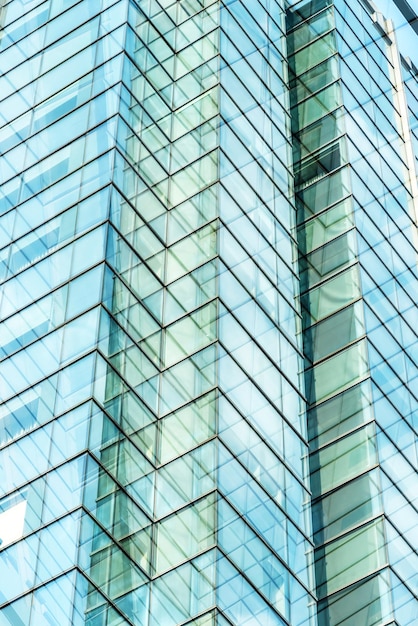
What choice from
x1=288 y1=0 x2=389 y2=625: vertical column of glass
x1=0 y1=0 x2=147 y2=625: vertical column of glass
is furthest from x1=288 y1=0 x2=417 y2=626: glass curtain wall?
x1=0 y1=0 x2=147 y2=625: vertical column of glass

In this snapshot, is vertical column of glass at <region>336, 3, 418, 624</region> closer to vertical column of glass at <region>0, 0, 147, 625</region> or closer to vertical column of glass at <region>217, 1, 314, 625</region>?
vertical column of glass at <region>217, 1, 314, 625</region>

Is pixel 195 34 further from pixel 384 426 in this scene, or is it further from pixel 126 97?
pixel 384 426

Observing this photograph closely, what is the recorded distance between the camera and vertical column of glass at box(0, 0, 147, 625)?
30938 mm

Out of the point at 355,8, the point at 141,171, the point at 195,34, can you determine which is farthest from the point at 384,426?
the point at 355,8

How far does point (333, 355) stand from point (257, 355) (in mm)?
4026

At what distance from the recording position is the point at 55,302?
1425 inches

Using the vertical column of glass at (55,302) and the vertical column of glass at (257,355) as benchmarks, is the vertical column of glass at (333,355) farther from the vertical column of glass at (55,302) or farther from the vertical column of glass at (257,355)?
the vertical column of glass at (55,302)

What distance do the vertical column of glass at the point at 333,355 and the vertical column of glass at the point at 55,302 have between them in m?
7.62

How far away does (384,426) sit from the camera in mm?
38938

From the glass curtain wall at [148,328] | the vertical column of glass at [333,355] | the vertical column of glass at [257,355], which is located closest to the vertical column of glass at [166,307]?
the glass curtain wall at [148,328]

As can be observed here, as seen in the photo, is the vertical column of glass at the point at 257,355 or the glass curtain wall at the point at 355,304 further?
the glass curtain wall at the point at 355,304

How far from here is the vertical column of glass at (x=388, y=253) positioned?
124 ft

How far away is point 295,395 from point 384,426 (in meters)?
2.84

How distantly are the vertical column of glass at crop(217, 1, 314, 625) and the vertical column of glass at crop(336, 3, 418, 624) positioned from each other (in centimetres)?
243
